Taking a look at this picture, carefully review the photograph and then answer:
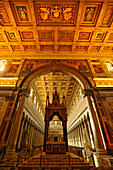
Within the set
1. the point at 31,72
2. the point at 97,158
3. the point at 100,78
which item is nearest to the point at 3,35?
the point at 31,72

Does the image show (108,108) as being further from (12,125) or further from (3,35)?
(3,35)

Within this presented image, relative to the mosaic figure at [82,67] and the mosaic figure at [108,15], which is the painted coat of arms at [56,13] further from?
the mosaic figure at [82,67]

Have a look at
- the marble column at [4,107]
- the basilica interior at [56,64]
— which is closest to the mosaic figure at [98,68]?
the basilica interior at [56,64]

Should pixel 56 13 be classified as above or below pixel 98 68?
above

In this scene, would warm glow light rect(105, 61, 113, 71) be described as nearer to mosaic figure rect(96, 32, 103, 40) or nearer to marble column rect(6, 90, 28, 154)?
mosaic figure rect(96, 32, 103, 40)

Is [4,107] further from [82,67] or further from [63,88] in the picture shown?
[63,88]

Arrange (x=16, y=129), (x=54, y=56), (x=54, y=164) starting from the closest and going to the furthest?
(x=54, y=164) < (x=16, y=129) < (x=54, y=56)

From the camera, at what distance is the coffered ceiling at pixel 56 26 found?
24.6 ft

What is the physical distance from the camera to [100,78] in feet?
29.9

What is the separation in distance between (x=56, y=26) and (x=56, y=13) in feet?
3.24

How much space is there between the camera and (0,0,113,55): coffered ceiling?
7.49m

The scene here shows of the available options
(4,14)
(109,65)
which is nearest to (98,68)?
(109,65)

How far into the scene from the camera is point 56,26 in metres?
8.68

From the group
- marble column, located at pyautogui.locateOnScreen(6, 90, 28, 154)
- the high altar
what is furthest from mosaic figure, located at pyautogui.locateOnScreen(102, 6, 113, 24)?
marble column, located at pyautogui.locateOnScreen(6, 90, 28, 154)
